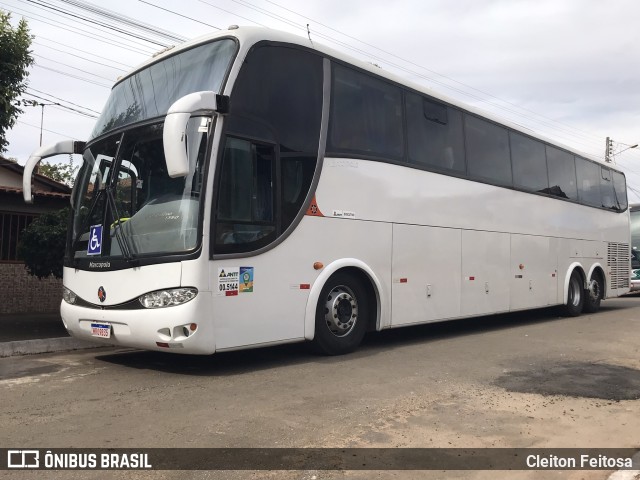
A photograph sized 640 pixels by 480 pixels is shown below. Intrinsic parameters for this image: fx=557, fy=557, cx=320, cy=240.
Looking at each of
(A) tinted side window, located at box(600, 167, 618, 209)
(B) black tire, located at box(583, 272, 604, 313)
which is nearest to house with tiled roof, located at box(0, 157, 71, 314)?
(B) black tire, located at box(583, 272, 604, 313)

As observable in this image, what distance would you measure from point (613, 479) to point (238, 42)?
5457mm

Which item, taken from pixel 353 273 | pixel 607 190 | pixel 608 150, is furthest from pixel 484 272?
pixel 608 150

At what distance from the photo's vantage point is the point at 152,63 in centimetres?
731

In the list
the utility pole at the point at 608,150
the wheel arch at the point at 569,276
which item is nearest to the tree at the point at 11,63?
the wheel arch at the point at 569,276

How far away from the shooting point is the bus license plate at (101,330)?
245 inches

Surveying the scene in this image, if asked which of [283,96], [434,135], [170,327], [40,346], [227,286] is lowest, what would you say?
[40,346]

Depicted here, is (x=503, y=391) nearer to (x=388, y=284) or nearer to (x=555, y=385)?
(x=555, y=385)

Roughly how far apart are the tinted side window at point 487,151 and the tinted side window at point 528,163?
33 cm

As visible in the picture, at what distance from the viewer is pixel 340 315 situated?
24.2 feet

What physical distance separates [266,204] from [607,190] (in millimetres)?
12885

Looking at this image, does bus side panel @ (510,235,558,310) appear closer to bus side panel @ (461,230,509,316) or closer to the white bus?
bus side panel @ (461,230,509,316)

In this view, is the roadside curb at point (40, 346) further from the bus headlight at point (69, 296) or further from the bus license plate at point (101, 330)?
the bus license plate at point (101, 330)

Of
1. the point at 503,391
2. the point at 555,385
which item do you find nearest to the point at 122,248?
the point at 503,391

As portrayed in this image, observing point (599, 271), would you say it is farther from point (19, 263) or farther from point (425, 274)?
point (19, 263)
